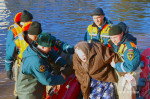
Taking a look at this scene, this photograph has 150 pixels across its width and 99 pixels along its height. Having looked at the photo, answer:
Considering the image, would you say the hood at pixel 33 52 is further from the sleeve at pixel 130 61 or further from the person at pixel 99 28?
the person at pixel 99 28

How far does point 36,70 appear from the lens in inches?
105

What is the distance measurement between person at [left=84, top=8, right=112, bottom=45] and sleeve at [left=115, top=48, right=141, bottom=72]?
1.48m

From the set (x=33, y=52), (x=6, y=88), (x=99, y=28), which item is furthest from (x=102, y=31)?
(x=6, y=88)

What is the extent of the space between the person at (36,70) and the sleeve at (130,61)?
3.12 feet

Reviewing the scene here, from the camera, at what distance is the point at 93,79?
3.13m

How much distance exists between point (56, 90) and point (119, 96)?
3.58 feet

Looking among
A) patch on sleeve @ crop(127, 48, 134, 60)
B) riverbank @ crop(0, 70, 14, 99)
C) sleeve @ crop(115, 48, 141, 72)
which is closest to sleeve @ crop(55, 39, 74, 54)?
sleeve @ crop(115, 48, 141, 72)

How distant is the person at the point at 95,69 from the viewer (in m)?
2.89

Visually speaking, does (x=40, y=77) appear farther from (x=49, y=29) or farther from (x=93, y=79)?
(x=49, y=29)

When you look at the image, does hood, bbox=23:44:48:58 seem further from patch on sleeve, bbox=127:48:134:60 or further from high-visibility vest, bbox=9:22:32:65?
patch on sleeve, bbox=127:48:134:60

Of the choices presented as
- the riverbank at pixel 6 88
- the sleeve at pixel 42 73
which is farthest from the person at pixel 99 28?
the riverbank at pixel 6 88

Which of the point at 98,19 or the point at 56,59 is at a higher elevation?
the point at 98,19

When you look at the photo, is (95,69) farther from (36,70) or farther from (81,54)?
(36,70)

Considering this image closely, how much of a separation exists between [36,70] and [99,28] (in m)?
2.20
